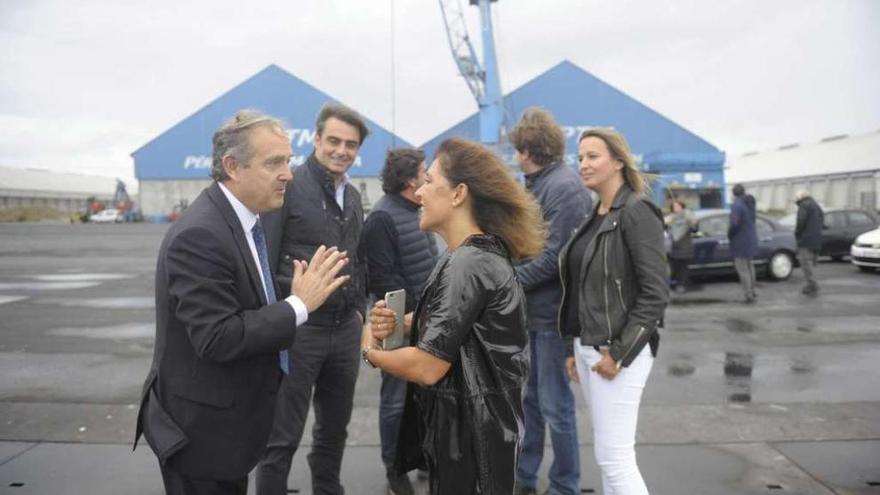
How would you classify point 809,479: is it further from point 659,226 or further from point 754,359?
point 754,359

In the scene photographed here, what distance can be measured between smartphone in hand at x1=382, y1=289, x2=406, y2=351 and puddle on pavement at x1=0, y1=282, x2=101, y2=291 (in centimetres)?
1285

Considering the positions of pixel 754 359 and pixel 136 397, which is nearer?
pixel 136 397

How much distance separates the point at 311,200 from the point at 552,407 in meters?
1.64

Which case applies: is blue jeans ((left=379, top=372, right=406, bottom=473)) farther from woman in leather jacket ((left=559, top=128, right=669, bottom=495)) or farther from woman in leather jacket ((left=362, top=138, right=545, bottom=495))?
woman in leather jacket ((left=362, top=138, right=545, bottom=495))

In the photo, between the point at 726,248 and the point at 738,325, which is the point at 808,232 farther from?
the point at 738,325

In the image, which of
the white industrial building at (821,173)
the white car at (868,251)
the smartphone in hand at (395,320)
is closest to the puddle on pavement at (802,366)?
the smartphone in hand at (395,320)

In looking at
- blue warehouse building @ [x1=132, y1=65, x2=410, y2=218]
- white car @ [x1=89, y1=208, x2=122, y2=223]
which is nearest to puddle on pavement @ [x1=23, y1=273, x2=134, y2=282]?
blue warehouse building @ [x1=132, y1=65, x2=410, y2=218]

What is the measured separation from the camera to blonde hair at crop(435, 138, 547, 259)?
2.13 meters

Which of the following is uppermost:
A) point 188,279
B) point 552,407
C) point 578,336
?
point 188,279

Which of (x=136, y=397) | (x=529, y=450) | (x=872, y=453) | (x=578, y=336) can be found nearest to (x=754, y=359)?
(x=872, y=453)

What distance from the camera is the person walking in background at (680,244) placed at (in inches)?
463

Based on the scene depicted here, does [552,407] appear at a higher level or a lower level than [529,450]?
higher

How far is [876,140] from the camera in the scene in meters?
45.9

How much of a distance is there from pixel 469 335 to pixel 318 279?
1.96 ft
